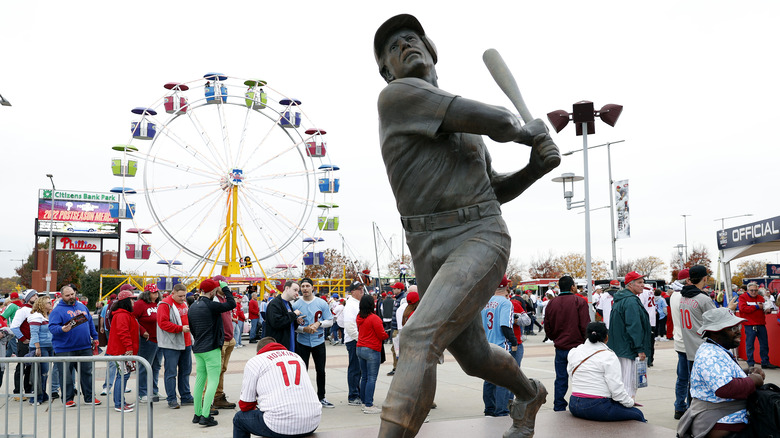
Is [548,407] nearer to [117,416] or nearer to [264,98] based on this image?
[117,416]

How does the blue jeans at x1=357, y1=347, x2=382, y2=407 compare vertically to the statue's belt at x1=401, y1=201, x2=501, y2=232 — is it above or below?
below

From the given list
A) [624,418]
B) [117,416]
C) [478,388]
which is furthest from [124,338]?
[624,418]

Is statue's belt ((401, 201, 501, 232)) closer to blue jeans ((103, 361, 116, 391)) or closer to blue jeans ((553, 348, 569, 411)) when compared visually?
blue jeans ((103, 361, 116, 391))

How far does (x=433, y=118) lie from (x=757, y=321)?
12.3m

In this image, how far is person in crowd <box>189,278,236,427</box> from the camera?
7926 millimetres

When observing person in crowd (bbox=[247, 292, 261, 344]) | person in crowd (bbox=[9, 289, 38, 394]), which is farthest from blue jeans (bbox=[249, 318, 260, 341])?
person in crowd (bbox=[9, 289, 38, 394])

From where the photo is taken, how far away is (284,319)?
882cm

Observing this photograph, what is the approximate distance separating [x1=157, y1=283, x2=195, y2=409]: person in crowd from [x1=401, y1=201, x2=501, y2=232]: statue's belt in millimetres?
7100

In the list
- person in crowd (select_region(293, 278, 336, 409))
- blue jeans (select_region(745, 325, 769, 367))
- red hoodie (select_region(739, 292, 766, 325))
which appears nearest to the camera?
person in crowd (select_region(293, 278, 336, 409))

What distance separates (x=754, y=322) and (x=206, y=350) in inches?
420

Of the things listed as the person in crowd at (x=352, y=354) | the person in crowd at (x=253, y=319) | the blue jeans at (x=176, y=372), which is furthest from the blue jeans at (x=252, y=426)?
the person in crowd at (x=253, y=319)

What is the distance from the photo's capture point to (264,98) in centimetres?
2733

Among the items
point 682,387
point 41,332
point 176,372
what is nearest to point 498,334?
point 682,387

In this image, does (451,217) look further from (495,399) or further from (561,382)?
(561,382)
